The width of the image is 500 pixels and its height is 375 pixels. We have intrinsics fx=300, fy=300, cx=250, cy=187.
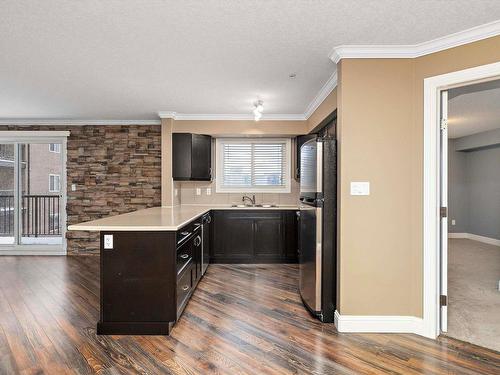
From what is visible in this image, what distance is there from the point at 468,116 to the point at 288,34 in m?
4.57

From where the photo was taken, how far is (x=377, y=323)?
8.57ft

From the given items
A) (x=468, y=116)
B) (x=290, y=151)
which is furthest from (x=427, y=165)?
(x=468, y=116)

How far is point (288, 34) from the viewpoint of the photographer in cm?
239

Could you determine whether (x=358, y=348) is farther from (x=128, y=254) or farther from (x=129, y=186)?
(x=129, y=186)

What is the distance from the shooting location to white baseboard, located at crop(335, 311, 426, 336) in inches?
102

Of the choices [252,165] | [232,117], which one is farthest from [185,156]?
[252,165]

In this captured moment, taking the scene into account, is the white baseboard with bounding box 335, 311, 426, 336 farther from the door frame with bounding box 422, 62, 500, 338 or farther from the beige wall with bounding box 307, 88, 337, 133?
the beige wall with bounding box 307, 88, 337, 133

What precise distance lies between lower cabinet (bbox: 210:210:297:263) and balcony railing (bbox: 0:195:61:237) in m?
3.14

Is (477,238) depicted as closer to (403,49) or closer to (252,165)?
(252,165)

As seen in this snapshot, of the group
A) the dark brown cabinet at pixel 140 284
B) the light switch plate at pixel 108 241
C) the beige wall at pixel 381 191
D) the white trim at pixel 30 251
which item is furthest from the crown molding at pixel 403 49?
the white trim at pixel 30 251

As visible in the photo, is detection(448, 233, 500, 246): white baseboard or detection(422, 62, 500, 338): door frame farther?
detection(448, 233, 500, 246): white baseboard

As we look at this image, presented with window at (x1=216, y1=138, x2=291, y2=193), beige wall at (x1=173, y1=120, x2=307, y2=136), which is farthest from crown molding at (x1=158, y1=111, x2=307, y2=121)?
window at (x1=216, y1=138, x2=291, y2=193)

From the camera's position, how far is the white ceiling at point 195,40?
2.04 meters

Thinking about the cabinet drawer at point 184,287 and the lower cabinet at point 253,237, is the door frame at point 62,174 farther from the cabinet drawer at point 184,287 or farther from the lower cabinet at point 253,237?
the cabinet drawer at point 184,287
